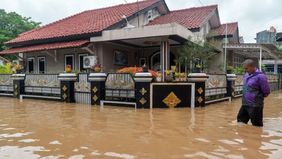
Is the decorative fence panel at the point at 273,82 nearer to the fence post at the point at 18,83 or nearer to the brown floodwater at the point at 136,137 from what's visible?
the brown floodwater at the point at 136,137

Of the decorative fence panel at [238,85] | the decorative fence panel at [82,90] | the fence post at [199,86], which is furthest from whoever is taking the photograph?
the decorative fence panel at [238,85]

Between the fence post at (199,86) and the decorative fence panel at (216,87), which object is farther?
the decorative fence panel at (216,87)

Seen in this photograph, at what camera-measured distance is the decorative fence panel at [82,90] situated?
40.8 feet

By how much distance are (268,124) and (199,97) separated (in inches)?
148

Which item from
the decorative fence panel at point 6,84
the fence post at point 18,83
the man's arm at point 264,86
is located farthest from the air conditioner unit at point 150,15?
the man's arm at point 264,86

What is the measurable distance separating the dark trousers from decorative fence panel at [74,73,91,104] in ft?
22.9

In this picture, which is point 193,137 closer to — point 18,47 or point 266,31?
point 18,47

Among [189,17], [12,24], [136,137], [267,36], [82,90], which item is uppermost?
[12,24]

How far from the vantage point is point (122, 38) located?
14.8 m

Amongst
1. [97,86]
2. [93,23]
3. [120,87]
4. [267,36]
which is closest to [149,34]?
[120,87]

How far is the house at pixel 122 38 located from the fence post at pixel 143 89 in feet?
11.6

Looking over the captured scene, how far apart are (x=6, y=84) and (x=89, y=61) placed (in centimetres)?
482

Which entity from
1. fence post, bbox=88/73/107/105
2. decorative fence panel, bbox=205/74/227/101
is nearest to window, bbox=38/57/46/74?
fence post, bbox=88/73/107/105

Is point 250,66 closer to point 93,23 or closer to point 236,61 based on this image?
point 93,23
